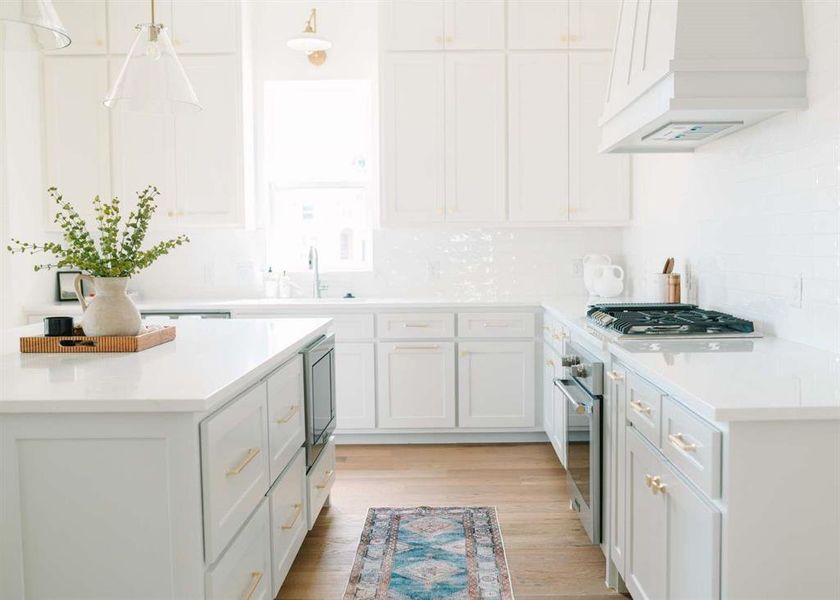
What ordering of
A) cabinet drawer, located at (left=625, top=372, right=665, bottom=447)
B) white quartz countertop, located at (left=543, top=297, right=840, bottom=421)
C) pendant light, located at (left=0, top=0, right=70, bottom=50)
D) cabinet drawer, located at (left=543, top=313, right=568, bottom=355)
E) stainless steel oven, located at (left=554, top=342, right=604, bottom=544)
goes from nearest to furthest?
1. white quartz countertop, located at (left=543, top=297, right=840, bottom=421)
2. pendant light, located at (left=0, top=0, right=70, bottom=50)
3. cabinet drawer, located at (left=625, top=372, right=665, bottom=447)
4. stainless steel oven, located at (left=554, top=342, right=604, bottom=544)
5. cabinet drawer, located at (left=543, top=313, right=568, bottom=355)

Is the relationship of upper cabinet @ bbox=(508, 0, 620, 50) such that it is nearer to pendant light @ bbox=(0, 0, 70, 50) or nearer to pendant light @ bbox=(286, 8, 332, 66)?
pendant light @ bbox=(286, 8, 332, 66)

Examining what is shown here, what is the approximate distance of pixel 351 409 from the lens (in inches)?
179

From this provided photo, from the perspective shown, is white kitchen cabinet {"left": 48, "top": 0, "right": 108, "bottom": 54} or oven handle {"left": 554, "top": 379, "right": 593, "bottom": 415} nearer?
oven handle {"left": 554, "top": 379, "right": 593, "bottom": 415}

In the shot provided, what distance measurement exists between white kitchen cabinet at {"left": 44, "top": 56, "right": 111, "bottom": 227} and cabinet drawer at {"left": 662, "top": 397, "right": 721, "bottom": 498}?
3987mm

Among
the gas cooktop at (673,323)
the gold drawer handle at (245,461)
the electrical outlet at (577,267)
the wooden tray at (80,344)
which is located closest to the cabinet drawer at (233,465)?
the gold drawer handle at (245,461)

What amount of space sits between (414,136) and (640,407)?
2890 mm

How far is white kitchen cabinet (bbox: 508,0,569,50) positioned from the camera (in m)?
4.59

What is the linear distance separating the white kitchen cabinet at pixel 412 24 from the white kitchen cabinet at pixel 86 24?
180cm

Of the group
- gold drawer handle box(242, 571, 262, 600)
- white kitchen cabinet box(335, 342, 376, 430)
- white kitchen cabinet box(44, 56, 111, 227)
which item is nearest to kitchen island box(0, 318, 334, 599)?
gold drawer handle box(242, 571, 262, 600)

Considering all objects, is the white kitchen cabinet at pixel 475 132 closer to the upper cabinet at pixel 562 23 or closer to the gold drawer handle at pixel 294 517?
the upper cabinet at pixel 562 23

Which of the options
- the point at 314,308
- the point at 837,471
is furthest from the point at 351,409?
the point at 837,471

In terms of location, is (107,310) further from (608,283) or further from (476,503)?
(608,283)

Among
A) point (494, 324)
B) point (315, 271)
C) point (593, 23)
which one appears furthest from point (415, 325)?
point (593, 23)

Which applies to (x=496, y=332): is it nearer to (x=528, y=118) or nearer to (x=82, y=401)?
(x=528, y=118)
